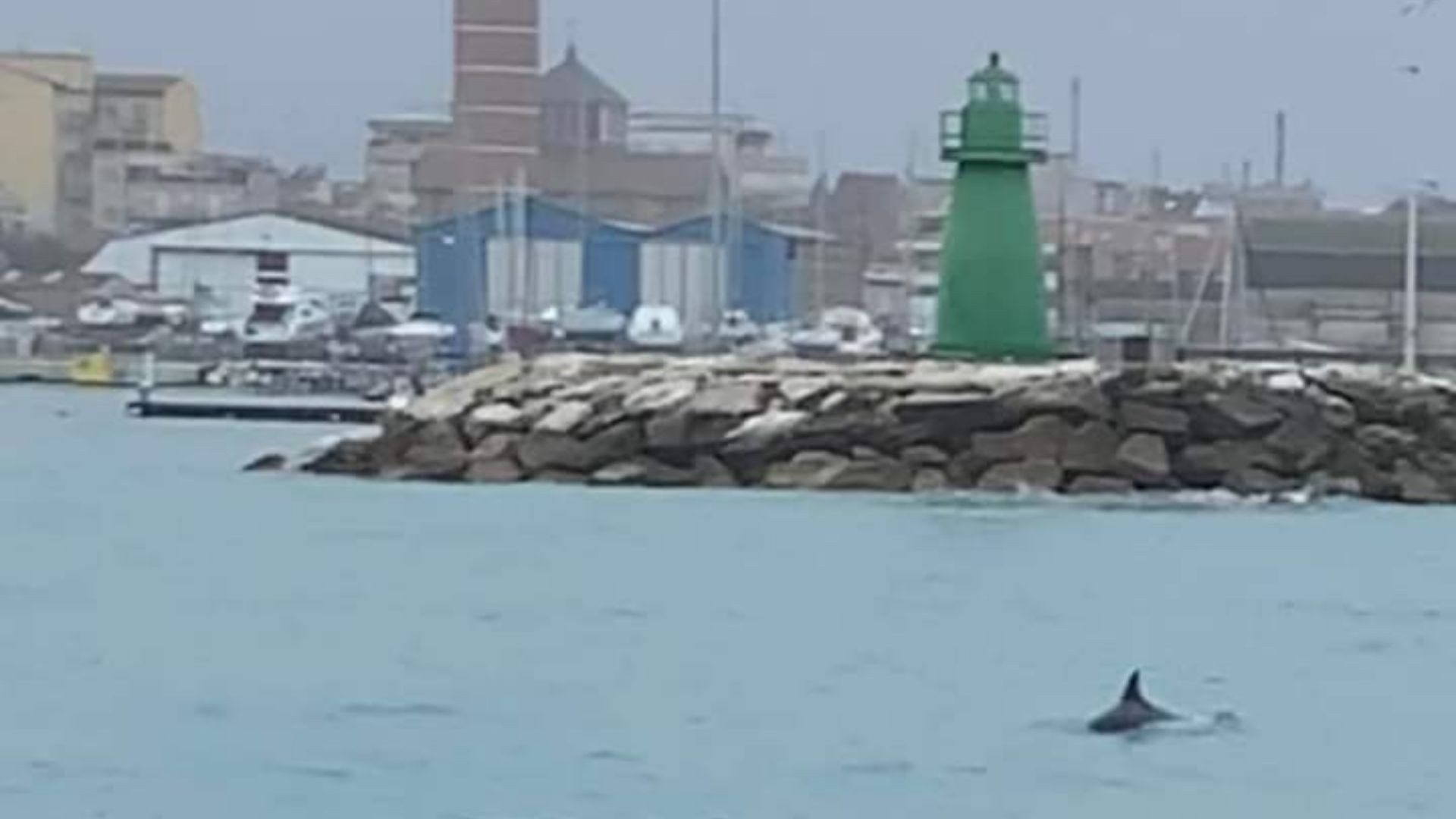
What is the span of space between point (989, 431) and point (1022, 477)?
64cm

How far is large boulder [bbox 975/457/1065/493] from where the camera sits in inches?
1540

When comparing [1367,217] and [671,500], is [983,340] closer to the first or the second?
[671,500]

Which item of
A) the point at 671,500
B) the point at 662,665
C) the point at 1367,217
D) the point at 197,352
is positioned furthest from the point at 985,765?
the point at 197,352

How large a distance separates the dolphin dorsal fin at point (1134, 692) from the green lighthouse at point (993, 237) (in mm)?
19828

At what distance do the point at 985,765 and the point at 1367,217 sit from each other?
62243 mm

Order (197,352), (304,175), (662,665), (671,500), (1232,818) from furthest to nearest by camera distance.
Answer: (304,175) < (197,352) < (671,500) < (662,665) < (1232,818)

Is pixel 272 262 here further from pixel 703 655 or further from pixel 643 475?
pixel 703 655

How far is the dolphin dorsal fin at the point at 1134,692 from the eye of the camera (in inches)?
889

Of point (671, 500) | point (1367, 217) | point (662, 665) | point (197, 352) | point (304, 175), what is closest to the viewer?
point (662, 665)

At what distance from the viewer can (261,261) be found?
103312 millimetres

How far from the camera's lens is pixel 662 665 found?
85.5 feet

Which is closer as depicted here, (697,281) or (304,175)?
(697,281)

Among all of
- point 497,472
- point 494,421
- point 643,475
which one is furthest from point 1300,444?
point 494,421

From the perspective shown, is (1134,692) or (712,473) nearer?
(1134,692)
